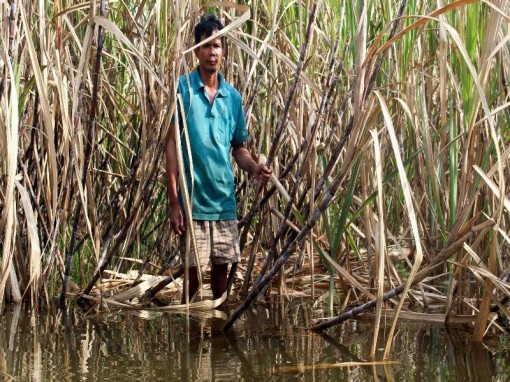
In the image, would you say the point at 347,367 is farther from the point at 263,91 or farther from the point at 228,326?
the point at 263,91

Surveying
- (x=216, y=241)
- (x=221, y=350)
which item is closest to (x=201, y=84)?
(x=216, y=241)

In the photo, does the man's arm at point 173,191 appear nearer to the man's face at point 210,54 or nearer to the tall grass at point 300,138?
the tall grass at point 300,138

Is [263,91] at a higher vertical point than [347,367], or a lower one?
higher

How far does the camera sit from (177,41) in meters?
2.45

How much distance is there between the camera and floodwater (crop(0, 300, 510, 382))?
2.18m

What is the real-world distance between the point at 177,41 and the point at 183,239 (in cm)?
80

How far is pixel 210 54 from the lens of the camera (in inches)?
116

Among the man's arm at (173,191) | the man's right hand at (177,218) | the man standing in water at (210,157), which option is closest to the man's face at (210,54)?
the man standing in water at (210,157)

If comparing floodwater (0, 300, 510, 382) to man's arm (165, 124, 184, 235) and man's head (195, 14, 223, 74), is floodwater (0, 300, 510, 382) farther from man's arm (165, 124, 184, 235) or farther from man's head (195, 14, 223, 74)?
man's head (195, 14, 223, 74)

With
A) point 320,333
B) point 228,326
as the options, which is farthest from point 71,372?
point 320,333

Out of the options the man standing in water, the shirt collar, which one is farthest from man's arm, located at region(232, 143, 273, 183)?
the shirt collar

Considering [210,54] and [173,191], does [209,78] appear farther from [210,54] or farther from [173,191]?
[173,191]

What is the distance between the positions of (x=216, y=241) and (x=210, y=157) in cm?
29

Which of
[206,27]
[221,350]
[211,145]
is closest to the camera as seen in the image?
[221,350]
